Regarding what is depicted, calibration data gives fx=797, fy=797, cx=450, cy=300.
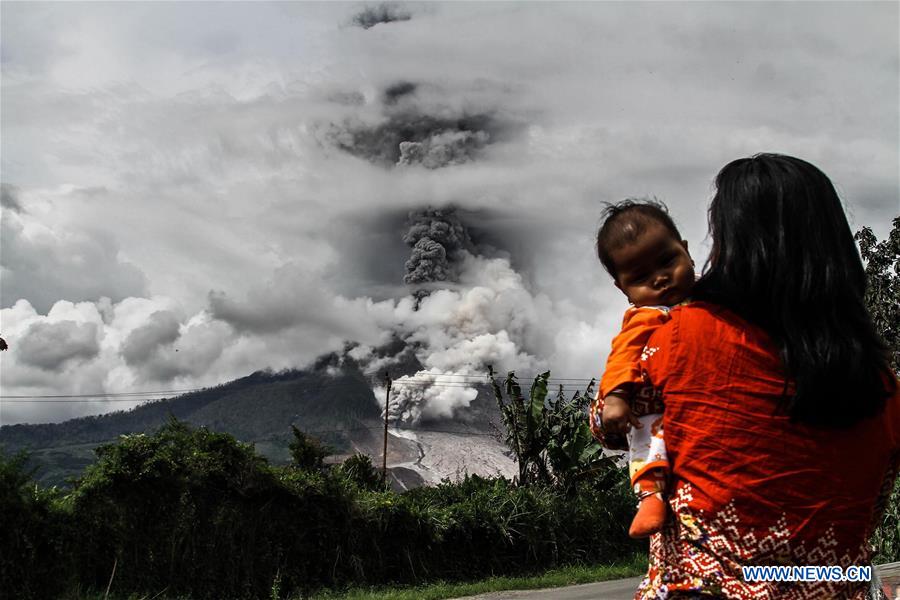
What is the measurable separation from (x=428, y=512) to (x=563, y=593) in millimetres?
3384

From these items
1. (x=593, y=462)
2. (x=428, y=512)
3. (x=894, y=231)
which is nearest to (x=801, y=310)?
(x=894, y=231)

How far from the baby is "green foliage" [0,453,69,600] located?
9478 mm

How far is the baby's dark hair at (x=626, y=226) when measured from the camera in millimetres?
1592

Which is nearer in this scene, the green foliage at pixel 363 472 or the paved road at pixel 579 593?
the paved road at pixel 579 593

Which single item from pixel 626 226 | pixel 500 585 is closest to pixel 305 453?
pixel 500 585

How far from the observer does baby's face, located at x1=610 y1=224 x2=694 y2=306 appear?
1540 mm

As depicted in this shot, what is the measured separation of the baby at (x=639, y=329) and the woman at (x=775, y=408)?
0.11 ft

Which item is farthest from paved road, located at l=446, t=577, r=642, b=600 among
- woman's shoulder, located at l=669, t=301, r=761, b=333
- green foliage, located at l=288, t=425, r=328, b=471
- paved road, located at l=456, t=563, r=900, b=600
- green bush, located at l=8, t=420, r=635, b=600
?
woman's shoulder, located at l=669, t=301, r=761, b=333

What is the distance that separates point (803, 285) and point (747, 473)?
34cm

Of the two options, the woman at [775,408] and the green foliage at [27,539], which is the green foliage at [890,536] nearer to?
the woman at [775,408]

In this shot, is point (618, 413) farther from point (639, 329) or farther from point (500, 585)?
point (500, 585)

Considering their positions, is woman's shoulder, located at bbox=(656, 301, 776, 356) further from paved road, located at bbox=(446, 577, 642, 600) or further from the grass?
the grass

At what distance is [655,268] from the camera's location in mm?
1577

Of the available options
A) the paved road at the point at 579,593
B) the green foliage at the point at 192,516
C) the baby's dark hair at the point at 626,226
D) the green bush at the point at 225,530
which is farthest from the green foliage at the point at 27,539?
the baby's dark hair at the point at 626,226
